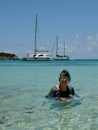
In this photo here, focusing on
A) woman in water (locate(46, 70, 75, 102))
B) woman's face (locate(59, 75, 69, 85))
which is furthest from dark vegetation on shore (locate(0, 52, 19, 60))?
woman's face (locate(59, 75, 69, 85))

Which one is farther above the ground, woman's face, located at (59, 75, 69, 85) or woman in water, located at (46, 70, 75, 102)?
woman's face, located at (59, 75, 69, 85)

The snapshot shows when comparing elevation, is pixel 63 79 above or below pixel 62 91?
above

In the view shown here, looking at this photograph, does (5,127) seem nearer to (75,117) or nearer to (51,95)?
(75,117)

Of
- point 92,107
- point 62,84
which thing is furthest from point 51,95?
point 92,107

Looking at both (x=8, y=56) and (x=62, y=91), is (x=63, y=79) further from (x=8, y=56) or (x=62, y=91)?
(x=8, y=56)

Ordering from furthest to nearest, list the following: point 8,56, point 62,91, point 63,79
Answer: point 8,56, point 62,91, point 63,79

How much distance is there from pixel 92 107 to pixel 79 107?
358 mm

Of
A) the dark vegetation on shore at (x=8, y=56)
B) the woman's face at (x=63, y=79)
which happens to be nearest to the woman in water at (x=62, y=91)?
the woman's face at (x=63, y=79)

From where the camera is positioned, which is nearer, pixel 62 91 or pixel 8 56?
pixel 62 91

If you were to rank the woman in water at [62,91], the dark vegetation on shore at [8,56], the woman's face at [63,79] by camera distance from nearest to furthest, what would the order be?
the woman's face at [63,79]
the woman in water at [62,91]
the dark vegetation on shore at [8,56]

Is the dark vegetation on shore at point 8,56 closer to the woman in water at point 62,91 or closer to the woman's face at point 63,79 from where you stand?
the woman in water at point 62,91

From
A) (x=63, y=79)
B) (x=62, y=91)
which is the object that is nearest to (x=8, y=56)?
(x=62, y=91)

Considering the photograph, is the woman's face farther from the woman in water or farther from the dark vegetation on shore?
the dark vegetation on shore

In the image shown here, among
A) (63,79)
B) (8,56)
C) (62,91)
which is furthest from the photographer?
(8,56)
